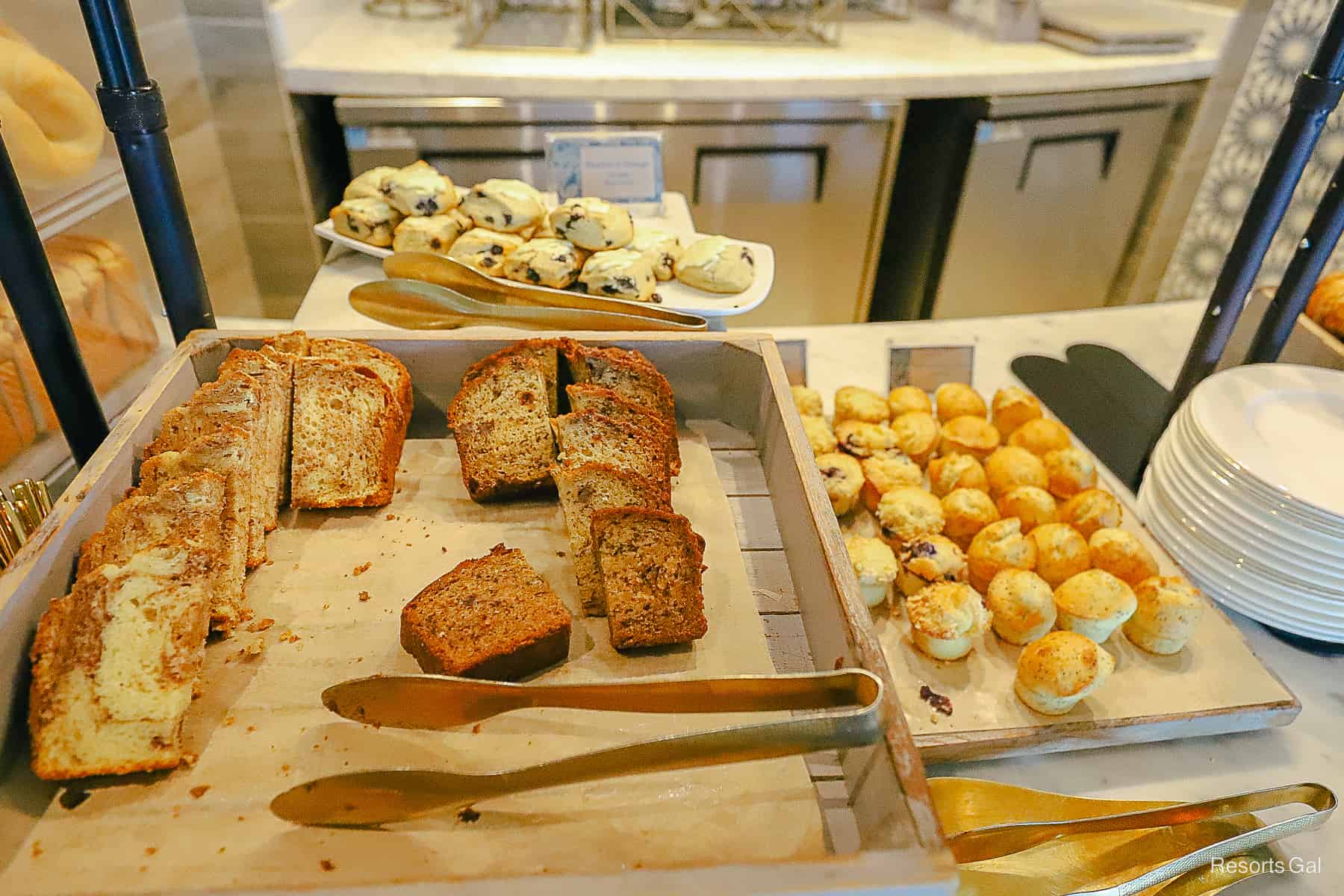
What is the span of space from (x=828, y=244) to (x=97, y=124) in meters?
2.15

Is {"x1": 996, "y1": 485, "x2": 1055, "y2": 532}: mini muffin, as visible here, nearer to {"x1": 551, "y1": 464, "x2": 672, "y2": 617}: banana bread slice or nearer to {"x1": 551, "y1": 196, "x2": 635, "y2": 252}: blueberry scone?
{"x1": 551, "y1": 464, "x2": 672, "y2": 617}: banana bread slice

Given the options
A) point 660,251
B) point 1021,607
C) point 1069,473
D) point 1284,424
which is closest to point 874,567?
point 1021,607

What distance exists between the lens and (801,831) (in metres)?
0.64

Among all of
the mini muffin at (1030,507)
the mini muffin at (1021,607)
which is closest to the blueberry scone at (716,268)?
the mini muffin at (1030,507)

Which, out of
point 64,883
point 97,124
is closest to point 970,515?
point 64,883

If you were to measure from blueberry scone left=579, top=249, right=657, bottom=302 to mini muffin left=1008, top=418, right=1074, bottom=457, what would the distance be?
647mm

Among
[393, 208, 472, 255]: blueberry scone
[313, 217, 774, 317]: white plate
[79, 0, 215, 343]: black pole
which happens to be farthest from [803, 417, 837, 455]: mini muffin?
[79, 0, 215, 343]: black pole

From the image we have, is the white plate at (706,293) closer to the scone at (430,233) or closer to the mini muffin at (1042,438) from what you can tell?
the scone at (430,233)

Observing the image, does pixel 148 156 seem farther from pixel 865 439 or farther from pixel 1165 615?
pixel 1165 615

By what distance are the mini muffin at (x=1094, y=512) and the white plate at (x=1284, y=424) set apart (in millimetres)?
151

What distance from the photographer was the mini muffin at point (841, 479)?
3.67 feet

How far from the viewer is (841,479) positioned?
3.70 ft

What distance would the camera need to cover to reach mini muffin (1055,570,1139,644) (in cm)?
94

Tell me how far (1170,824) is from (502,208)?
1332 mm
